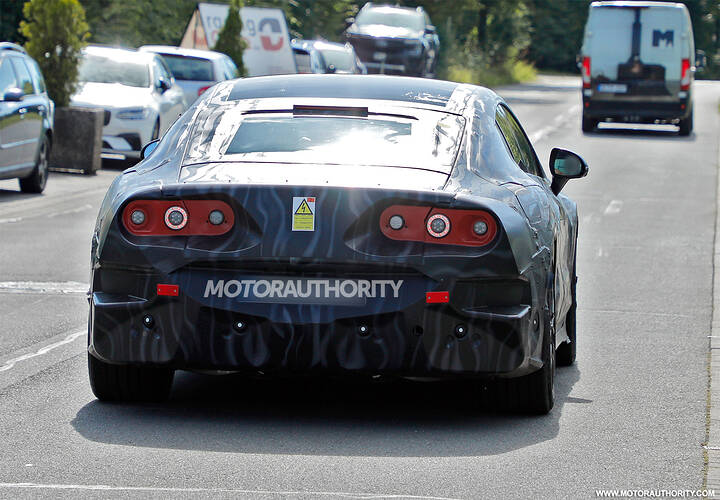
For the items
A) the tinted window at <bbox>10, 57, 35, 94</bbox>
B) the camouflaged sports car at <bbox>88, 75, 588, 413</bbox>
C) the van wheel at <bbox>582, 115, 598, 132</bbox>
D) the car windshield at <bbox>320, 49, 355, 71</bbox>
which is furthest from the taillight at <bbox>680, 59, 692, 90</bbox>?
the camouflaged sports car at <bbox>88, 75, 588, 413</bbox>

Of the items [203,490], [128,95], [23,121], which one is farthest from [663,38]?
[203,490]

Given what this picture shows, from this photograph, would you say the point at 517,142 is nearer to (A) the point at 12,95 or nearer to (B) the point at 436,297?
(B) the point at 436,297

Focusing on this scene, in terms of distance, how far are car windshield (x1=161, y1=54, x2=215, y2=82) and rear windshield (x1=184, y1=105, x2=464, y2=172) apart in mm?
18892

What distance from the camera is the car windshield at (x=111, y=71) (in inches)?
896

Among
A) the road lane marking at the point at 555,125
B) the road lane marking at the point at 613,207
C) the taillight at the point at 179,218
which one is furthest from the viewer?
the road lane marking at the point at 555,125

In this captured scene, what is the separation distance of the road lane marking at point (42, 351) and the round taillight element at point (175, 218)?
5.56 ft

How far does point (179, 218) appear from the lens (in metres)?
6.07

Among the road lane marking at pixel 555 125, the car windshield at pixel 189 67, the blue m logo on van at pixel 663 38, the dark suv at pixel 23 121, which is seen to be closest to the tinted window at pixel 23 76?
the dark suv at pixel 23 121

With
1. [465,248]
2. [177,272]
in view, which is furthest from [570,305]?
[177,272]

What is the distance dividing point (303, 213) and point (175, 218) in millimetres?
486

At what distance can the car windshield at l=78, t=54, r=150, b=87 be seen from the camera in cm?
2277

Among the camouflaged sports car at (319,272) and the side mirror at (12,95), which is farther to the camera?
the side mirror at (12,95)

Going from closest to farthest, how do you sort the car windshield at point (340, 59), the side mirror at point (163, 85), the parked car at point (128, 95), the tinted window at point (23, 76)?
the tinted window at point (23, 76), the parked car at point (128, 95), the side mirror at point (163, 85), the car windshield at point (340, 59)

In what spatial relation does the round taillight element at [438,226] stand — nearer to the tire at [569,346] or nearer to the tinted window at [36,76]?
the tire at [569,346]
